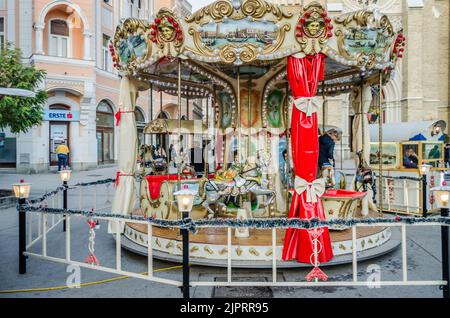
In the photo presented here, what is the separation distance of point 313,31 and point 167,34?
240 centimetres

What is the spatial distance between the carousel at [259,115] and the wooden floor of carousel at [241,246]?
18 millimetres

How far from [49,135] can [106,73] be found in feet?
17.5

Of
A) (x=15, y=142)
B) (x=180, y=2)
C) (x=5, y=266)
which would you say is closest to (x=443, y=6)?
(x=180, y=2)

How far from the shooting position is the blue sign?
2164cm

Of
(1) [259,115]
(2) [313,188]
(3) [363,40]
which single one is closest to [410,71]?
(1) [259,115]

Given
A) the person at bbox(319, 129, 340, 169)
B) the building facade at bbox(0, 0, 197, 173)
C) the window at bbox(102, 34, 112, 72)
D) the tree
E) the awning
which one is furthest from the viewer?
the window at bbox(102, 34, 112, 72)

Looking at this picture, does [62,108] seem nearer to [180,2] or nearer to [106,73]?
[106,73]

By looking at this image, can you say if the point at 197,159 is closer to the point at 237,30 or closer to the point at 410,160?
the point at 410,160

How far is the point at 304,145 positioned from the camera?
5.94 metres

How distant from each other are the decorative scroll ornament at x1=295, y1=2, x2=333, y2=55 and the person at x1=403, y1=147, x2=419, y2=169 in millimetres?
8237

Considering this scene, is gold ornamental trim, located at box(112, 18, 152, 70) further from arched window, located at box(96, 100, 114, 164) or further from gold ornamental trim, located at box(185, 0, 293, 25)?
arched window, located at box(96, 100, 114, 164)

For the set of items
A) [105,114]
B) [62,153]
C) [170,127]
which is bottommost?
[62,153]

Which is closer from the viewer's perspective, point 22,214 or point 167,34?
point 22,214

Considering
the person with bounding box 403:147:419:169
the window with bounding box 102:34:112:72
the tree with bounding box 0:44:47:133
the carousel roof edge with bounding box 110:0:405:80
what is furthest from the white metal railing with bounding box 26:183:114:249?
the window with bounding box 102:34:112:72
